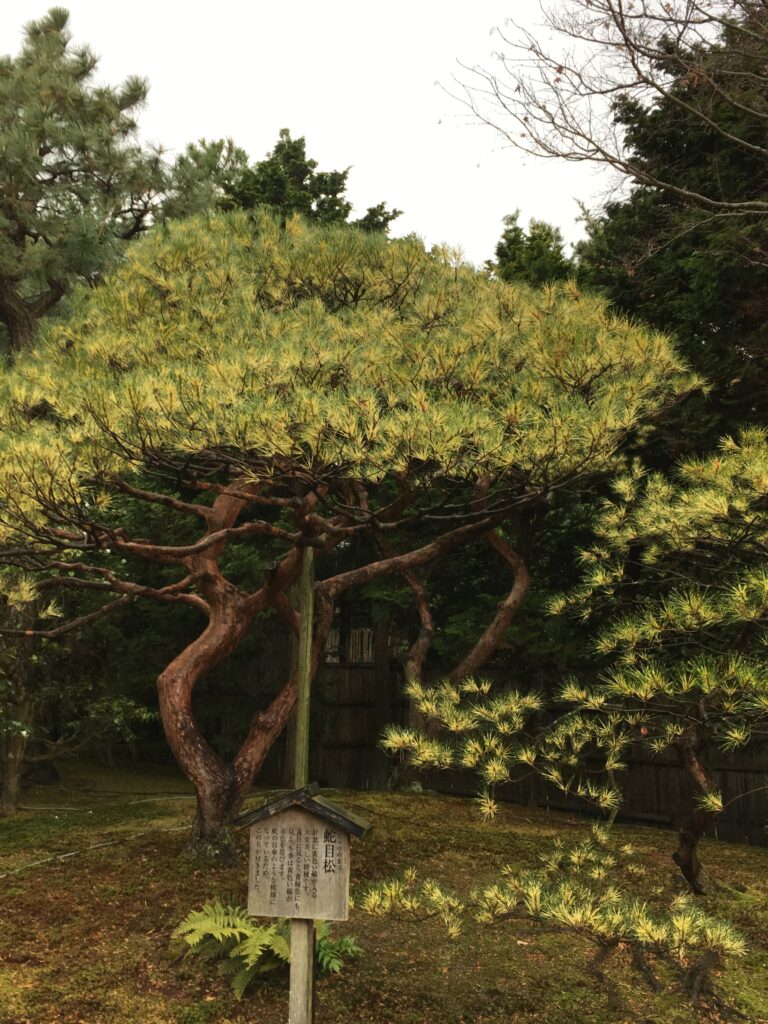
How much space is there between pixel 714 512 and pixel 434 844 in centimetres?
340

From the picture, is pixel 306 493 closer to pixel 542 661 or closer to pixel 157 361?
pixel 157 361

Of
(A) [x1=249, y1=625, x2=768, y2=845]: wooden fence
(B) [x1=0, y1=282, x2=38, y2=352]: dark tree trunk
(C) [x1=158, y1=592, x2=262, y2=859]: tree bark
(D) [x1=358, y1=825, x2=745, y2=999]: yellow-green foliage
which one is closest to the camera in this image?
(D) [x1=358, y1=825, x2=745, y2=999]: yellow-green foliage

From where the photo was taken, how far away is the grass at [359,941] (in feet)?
11.9

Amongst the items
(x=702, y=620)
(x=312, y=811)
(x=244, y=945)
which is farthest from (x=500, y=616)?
(x=312, y=811)

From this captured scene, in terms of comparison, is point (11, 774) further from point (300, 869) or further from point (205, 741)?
point (300, 869)

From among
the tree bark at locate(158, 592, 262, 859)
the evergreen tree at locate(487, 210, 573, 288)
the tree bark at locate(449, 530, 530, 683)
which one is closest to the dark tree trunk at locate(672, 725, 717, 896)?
the tree bark at locate(158, 592, 262, 859)

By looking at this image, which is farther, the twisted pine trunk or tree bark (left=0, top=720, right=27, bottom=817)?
tree bark (left=0, top=720, right=27, bottom=817)

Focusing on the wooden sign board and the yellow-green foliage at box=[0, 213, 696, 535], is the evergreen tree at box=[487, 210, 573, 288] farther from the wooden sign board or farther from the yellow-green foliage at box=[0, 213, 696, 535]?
the wooden sign board

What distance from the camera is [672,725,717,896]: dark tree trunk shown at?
12.2 feet

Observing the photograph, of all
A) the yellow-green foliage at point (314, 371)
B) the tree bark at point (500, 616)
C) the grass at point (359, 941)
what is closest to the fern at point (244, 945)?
the grass at point (359, 941)

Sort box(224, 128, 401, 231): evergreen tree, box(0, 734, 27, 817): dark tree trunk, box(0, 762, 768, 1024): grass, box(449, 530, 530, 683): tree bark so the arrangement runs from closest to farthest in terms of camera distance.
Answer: box(0, 762, 768, 1024): grass < box(0, 734, 27, 817): dark tree trunk < box(449, 530, 530, 683): tree bark < box(224, 128, 401, 231): evergreen tree

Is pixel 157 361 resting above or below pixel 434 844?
above

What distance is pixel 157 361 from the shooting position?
15.8 feet

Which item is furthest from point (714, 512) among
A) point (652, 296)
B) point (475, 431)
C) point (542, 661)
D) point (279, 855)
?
point (542, 661)
